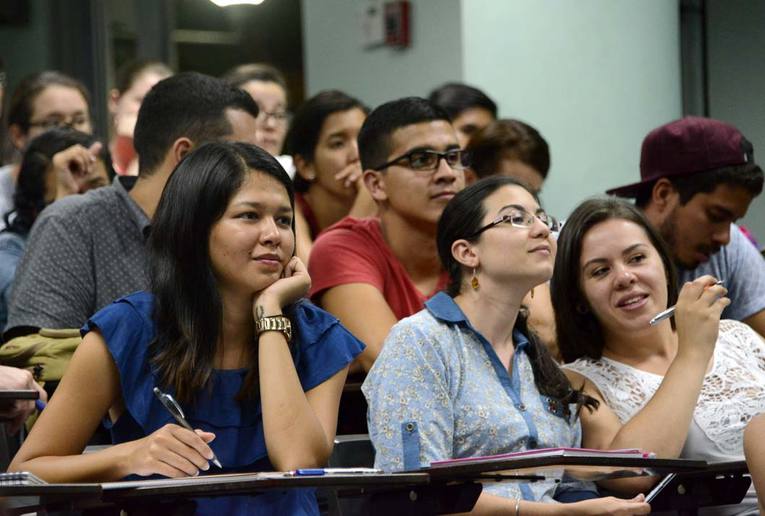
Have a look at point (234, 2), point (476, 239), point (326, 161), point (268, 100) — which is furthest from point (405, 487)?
point (234, 2)

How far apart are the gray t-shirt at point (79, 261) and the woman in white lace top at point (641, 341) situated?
3.39 ft

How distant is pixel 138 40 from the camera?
7074 millimetres

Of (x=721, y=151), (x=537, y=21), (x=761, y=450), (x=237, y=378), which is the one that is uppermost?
(x=537, y=21)

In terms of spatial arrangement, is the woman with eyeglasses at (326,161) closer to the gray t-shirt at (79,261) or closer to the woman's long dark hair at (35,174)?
the woman's long dark hair at (35,174)

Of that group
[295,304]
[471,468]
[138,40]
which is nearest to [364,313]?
[295,304]

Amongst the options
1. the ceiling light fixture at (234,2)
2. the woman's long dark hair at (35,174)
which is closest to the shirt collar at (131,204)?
the woman's long dark hair at (35,174)

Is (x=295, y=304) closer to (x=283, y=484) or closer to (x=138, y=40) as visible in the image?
(x=283, y=484)

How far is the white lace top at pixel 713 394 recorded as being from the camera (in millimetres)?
3070

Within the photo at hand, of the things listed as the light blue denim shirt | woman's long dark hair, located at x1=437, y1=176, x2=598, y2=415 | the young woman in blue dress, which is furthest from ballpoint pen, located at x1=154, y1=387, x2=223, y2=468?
woman's long dark hair, located at x1=437, y1=176, x2=598, y2=415

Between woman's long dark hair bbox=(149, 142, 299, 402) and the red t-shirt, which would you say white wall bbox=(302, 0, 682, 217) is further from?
woman's long dark hair bbox=(149, 142, 299, 402)

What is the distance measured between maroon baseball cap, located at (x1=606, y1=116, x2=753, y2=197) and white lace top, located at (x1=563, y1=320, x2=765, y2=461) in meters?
0.73

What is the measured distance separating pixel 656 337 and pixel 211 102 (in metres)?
1.27

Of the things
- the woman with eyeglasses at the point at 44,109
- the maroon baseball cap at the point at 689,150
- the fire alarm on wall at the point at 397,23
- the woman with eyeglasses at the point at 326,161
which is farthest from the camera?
the fire alarm on wall at the point at 397,23

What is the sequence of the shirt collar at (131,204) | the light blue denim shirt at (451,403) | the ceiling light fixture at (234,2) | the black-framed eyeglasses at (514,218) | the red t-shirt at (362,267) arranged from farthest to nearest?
the ceiling light fixture at (234,2) < the red t-shirt at (362,267) < the shirt collar at (131,204) < the black-framed eyeglasses at (514,218) < the light blue denim shirt at (451,403)
